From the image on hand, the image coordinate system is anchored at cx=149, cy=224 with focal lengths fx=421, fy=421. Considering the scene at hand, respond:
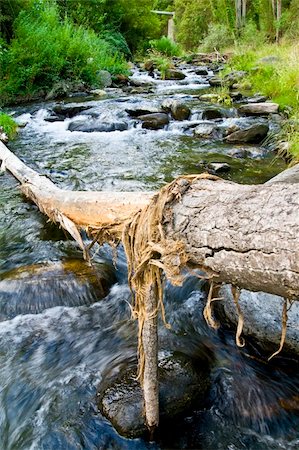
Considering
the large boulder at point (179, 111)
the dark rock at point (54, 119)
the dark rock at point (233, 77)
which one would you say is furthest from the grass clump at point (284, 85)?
the dark rock at point (54, 119)

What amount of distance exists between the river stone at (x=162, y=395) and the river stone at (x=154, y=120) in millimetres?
8028

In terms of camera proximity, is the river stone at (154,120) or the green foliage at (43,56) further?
the green foliage at (43,56)

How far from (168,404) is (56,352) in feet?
3.91

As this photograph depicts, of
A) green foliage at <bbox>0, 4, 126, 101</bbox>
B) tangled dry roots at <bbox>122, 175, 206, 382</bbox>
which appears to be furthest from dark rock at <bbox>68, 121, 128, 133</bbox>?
tangled dry roots at <bbox>122, 175, 206, 382</bbox>

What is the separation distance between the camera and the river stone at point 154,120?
1019cm

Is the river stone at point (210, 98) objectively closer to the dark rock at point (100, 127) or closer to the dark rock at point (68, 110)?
the dark rock at point (100, 127)

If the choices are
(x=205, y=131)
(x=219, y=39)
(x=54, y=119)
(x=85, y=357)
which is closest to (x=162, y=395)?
(x=85, y=357)

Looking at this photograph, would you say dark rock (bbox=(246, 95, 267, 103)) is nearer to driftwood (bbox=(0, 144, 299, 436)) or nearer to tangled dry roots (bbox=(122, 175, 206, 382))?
driftwood (bbox=(0, 144, 299, 436))

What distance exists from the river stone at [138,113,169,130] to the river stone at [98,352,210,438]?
8028mm

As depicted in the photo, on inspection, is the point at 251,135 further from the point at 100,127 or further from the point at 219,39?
the point at 219,39

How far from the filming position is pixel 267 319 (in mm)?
3064

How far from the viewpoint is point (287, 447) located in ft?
8.45

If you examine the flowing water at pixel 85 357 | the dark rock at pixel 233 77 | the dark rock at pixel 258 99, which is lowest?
the dark rock at pixel 233 77

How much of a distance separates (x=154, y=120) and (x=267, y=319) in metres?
7.92
